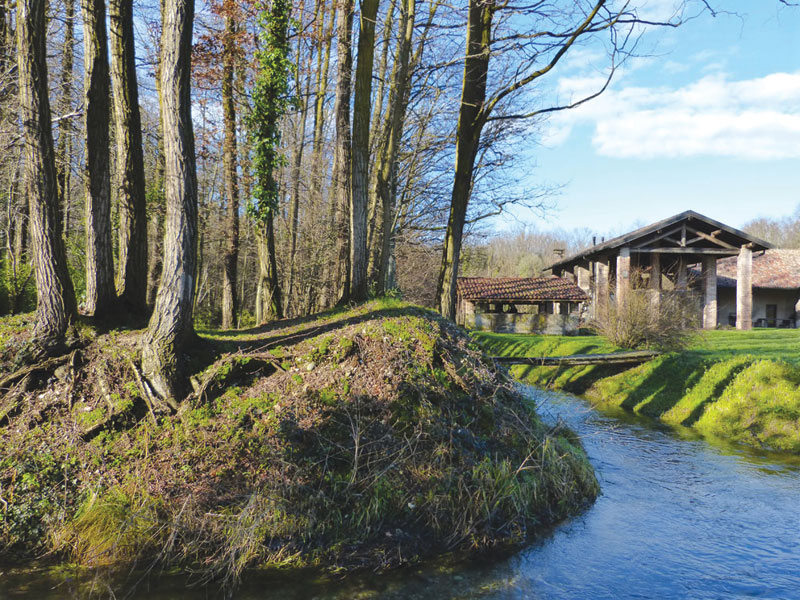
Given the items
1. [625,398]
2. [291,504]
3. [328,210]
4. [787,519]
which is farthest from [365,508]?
[328,210]

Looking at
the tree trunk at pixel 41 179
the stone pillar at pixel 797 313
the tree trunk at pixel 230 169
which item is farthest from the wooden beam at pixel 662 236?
the tree trunk at pixel 41 179

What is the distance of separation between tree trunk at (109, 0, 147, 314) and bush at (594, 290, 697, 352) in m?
13.2

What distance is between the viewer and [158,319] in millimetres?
6691

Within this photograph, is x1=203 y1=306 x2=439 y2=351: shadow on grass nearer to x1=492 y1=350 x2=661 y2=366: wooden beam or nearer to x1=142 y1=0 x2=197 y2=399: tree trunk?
x1=142 y1=0 x2=197 y2=399: tree trunk

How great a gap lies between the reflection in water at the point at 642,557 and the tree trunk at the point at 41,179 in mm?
3191

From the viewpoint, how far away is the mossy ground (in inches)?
209

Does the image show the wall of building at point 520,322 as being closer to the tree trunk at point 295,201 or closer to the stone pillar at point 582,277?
the stone pillar at point 582,277

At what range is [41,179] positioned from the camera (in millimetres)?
6691

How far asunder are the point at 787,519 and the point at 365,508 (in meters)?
5.08

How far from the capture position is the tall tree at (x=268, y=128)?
1139 cm

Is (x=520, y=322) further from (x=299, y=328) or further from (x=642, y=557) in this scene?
(x=642, y=557)

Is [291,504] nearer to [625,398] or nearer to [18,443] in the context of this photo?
[18,443]

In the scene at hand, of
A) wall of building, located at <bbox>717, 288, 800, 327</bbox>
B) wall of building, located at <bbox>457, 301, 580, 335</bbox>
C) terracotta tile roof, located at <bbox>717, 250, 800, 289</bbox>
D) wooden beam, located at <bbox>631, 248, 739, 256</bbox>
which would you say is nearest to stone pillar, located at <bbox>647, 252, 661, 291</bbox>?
wooden beam, located at <bbox>631, 248, 739, 256</bbox>

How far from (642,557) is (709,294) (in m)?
24.1
